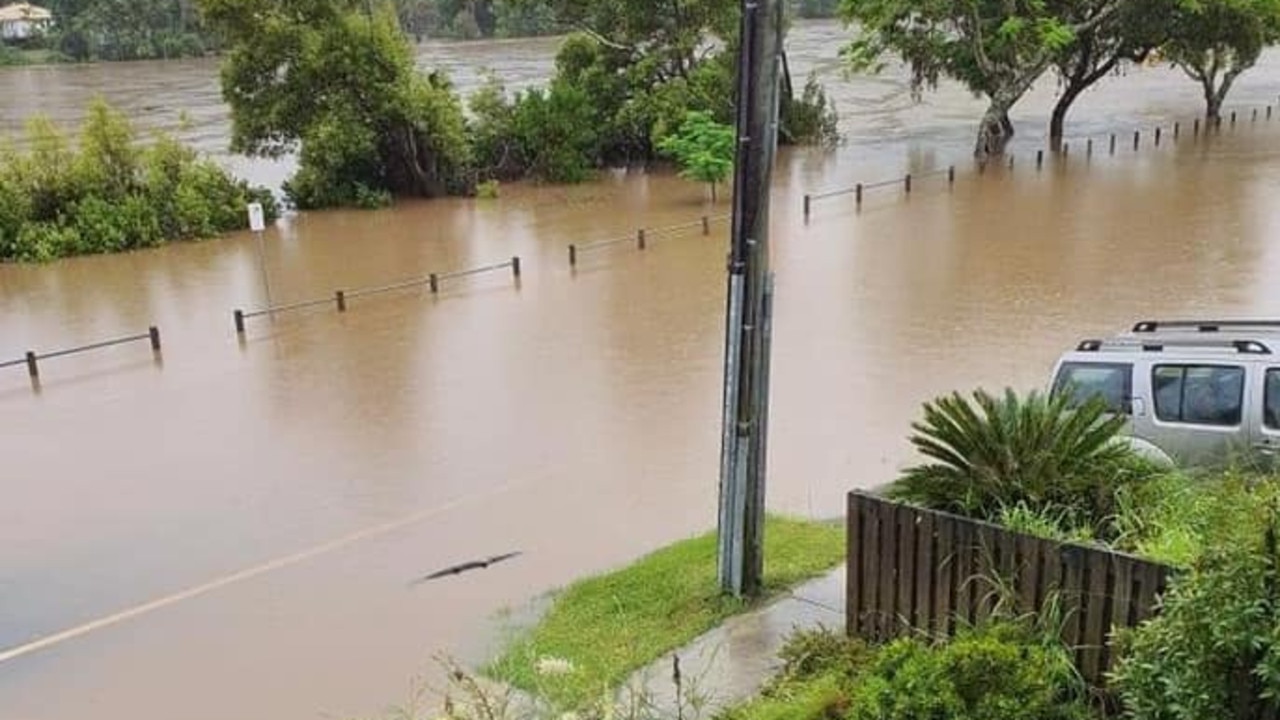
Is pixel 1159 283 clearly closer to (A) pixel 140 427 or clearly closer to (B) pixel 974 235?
(B) pixel 974 235

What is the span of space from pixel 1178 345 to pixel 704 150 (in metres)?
20.2

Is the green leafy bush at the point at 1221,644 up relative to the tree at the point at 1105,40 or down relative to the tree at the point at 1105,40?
down

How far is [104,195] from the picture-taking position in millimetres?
26141

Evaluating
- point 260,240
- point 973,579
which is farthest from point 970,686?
point 260,240

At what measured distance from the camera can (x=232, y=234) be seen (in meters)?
26.8

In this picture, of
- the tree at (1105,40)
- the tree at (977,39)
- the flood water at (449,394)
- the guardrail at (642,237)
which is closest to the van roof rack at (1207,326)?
the flood water at (449,394)

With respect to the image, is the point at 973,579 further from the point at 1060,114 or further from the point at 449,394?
the point at 1060,114

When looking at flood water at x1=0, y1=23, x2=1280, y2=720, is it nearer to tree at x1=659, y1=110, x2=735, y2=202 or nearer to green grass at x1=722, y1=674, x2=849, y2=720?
tree at x1=659, y1=110, x2=735, y2=202

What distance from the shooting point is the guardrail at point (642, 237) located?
22797mm

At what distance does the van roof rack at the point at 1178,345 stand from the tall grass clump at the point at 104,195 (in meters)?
21.8

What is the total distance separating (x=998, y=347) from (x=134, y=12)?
7512cm

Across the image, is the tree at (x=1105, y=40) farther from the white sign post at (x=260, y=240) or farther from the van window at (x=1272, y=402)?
the van window at (x=1272, y=402)

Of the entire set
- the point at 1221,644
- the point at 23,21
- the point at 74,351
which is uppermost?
the point at 23,21

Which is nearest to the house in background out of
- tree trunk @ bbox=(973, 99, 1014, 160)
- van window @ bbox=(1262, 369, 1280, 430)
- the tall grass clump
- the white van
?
the tall grass clump
